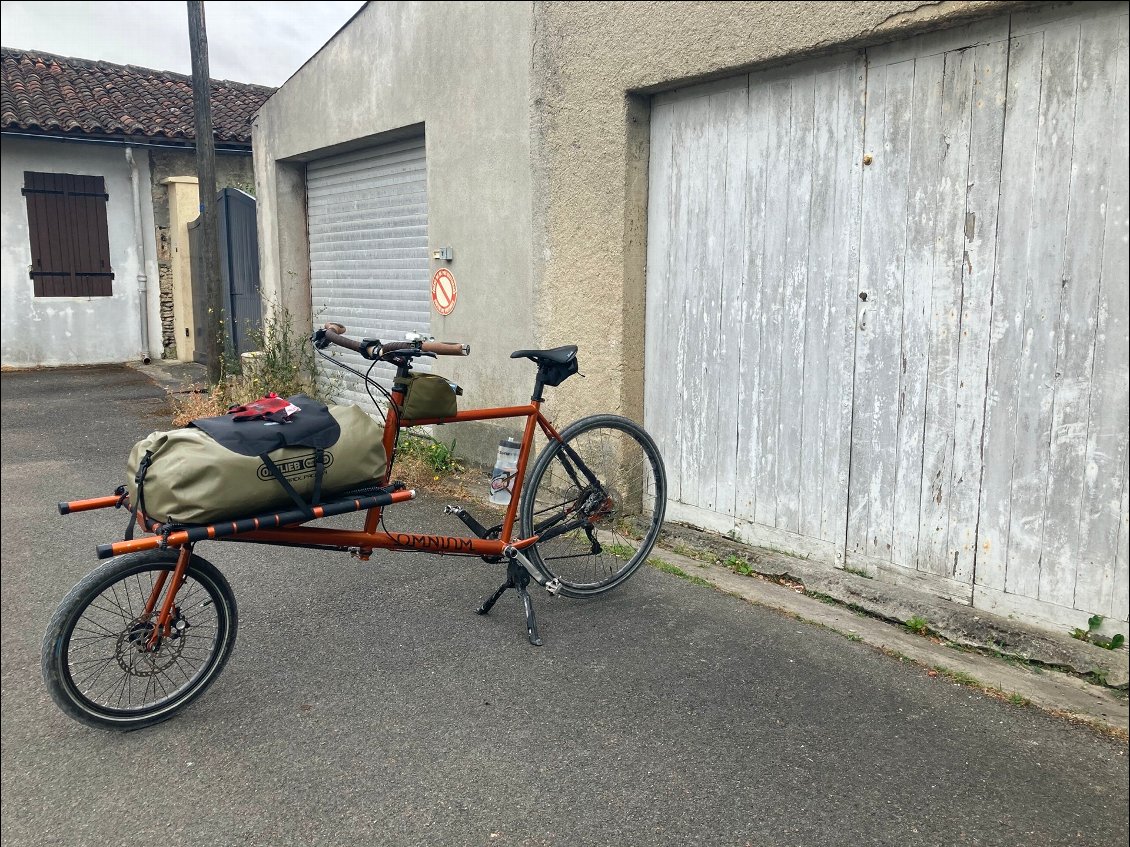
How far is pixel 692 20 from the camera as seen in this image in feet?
13.4

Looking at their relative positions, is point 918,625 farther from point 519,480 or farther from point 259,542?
point 259,542

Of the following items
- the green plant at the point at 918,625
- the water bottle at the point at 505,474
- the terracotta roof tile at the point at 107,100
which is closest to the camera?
the green plant at the point at 918,625

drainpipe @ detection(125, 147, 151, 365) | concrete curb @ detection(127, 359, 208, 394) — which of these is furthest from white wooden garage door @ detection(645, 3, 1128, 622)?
drainpipe @ detection(125, 147, 151, 365)

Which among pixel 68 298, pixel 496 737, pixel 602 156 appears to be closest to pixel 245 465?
pixel 496 737

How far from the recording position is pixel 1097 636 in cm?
307

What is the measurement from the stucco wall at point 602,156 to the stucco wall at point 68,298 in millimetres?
2174

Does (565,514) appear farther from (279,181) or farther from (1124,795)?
(279,181)

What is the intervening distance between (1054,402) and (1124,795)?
4.38 feet

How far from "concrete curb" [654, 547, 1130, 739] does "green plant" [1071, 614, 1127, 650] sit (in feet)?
0.49

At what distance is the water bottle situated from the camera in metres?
3.82

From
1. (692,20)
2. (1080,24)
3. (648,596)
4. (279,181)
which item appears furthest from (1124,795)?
(279,181)

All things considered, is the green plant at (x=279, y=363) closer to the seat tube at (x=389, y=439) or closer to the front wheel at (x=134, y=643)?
the seat tube at (x=389, y=439)

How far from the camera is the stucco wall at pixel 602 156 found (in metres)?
4.21

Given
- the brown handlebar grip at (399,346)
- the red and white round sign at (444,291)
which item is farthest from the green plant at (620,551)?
the red and white round sign at (444,291)
